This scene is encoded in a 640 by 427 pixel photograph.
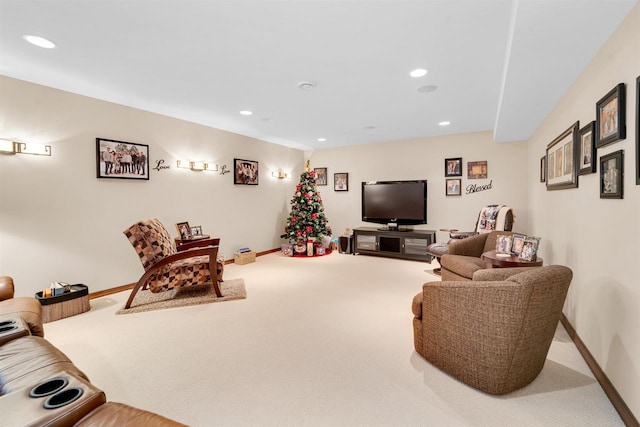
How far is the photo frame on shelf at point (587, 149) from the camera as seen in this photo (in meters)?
2.14

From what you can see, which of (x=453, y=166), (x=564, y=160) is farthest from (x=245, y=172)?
(x=564, y=160)

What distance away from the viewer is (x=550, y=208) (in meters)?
3.48

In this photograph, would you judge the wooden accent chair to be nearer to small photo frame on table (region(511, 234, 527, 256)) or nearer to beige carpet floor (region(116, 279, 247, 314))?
beige carpet floor (region(116, 279, 247, 314))

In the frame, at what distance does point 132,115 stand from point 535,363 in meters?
5.27

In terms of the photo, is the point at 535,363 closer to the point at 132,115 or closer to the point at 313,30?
the point at 313,30

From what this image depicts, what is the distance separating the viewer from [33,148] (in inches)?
128

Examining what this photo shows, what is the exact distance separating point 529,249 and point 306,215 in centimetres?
447

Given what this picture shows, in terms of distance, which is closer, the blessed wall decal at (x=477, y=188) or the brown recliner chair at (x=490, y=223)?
the brown recliner chair at (x=490, y=223)

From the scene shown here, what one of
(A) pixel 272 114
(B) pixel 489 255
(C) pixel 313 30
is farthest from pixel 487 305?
(A) pixel 272 114

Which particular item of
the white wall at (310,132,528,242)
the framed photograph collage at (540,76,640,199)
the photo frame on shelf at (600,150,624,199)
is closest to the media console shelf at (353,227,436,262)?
the white wall at (310,132,528,242)

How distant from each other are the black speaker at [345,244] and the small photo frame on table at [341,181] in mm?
1279

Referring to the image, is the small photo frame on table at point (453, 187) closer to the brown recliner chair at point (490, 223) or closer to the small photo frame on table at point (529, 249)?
the brown recliner chair at point (490, 223)

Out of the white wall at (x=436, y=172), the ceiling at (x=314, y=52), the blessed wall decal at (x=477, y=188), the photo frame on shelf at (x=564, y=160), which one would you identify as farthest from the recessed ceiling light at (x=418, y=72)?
the blessed wall decal at (x=477, y=188)

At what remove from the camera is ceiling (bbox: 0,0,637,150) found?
1996mm
